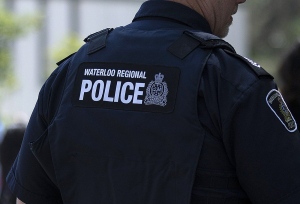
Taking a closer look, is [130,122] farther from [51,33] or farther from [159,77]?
[51,33]

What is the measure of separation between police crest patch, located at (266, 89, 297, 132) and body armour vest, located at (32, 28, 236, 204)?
178mm

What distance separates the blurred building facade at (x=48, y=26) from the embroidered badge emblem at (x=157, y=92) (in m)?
14.6

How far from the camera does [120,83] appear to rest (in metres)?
1.86

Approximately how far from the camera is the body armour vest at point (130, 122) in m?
1.76

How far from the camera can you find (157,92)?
180 centimetres

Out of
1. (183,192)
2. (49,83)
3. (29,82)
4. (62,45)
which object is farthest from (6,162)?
(29,82)

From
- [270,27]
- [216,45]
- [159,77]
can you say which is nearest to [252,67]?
[216,45]

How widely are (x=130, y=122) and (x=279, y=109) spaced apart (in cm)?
37

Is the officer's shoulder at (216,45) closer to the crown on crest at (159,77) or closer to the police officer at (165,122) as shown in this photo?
the police officer at (165,122)

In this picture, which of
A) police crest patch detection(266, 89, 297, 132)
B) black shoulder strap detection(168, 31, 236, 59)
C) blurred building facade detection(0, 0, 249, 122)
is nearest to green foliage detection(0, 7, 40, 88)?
blurred building facade detection(0, 0, 249, 122)

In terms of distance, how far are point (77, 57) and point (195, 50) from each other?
357mm

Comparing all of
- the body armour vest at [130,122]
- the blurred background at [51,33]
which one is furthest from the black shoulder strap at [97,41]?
the blurred background at [51,33]

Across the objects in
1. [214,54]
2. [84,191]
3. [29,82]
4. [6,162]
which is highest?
[214,54]

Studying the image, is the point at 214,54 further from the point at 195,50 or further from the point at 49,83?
the point at 49,83
